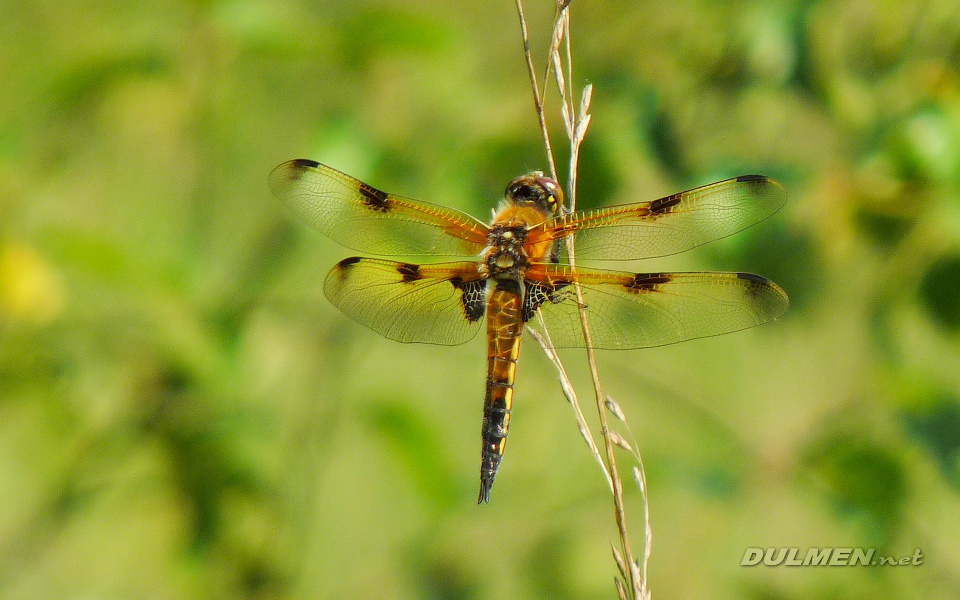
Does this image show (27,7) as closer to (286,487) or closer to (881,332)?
(286,487)

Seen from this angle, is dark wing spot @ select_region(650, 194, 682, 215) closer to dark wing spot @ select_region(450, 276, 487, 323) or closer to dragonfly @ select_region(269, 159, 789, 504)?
dragonfly @ select_region(269, 159, 789, 504)

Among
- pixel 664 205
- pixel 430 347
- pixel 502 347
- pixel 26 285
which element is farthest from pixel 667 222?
pixel 26 285

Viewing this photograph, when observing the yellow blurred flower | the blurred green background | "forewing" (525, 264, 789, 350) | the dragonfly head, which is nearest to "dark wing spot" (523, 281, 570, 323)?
"forewing" (525, 264, 789, 350)

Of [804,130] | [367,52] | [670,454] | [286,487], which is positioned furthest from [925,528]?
[367,52]

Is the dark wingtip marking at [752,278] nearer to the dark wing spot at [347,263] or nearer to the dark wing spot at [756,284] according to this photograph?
the dark wing spot at [756,284]

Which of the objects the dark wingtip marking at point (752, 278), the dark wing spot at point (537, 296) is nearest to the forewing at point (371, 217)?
the dark wing spot at point (537, 296)

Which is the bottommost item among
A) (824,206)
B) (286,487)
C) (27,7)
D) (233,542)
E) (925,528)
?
(233,542)

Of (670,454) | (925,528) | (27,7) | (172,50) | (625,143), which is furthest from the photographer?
(27,7)
